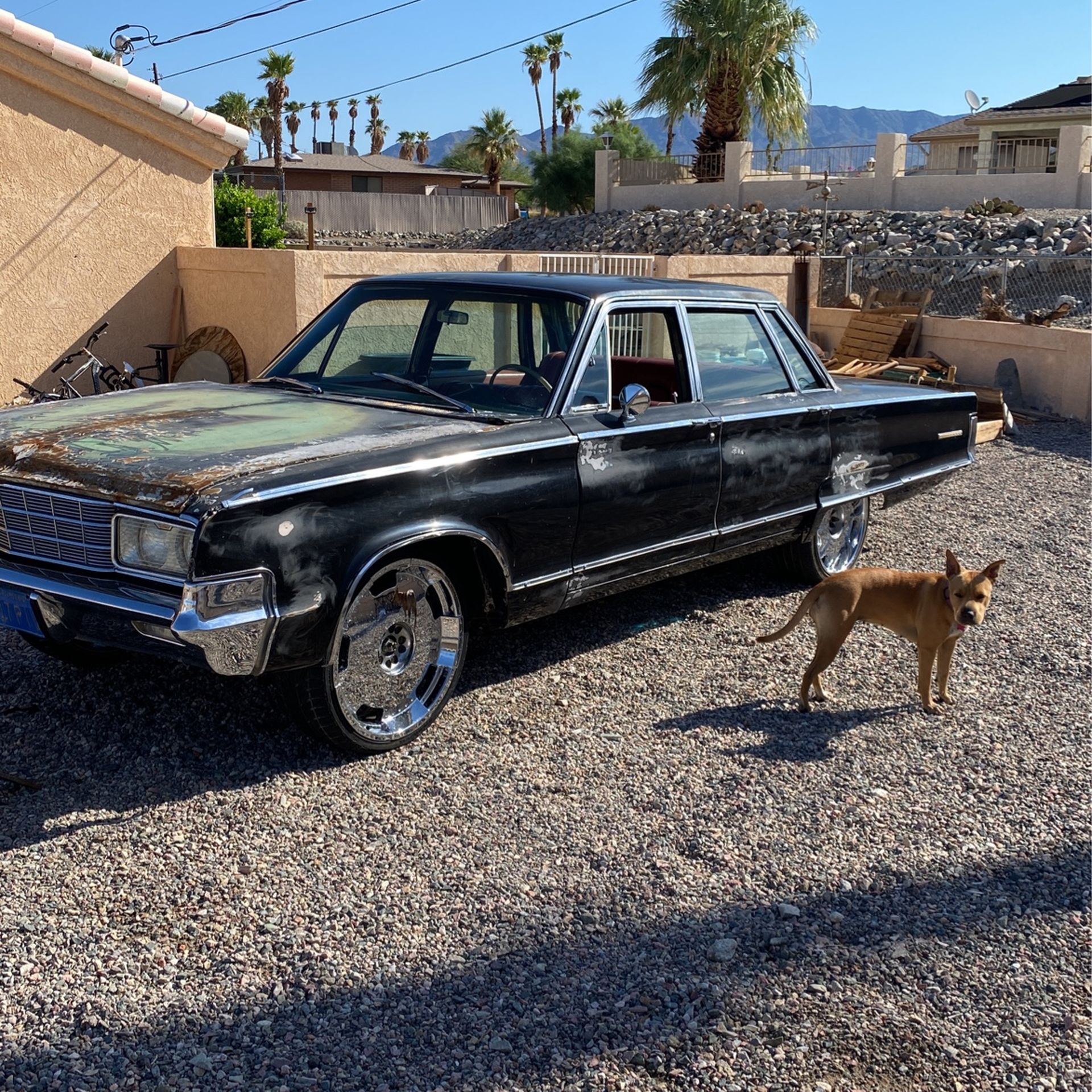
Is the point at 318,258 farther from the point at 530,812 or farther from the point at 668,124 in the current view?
the point at 668,124

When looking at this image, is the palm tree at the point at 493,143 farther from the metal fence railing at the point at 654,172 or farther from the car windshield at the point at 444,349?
the car windshield at the point at 444,349

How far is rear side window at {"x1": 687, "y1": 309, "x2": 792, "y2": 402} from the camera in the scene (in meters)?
5.83

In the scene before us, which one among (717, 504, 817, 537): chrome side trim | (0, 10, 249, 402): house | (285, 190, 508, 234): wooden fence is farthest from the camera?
(285, 190, 508, 234): wooden fence

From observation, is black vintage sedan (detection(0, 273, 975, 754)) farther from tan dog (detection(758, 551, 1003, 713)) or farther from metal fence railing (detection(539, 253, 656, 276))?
metal fence railing (detection(539, 253, 656, 276))

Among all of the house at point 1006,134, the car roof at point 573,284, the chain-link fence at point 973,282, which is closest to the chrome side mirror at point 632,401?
the car roof at point 573,284

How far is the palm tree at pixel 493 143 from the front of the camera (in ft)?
208

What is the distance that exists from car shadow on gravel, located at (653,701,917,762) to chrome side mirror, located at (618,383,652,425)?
1.28 metres

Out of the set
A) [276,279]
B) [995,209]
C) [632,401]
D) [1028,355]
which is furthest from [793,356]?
[995,209]

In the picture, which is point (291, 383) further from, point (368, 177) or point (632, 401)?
point (368, 177)

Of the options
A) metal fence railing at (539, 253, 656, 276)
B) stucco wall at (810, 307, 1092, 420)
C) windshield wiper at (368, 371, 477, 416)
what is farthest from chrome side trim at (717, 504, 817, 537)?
stucco wall at (810, 307, 1092, 420)

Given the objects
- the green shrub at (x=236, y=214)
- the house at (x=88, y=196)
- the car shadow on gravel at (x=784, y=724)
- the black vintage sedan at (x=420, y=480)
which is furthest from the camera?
the green shrub at (x=236, y=214)

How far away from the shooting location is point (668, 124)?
45.4 metres

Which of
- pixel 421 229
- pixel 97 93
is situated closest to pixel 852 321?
pixel 97 93

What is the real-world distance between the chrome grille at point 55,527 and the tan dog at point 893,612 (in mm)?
2738
